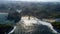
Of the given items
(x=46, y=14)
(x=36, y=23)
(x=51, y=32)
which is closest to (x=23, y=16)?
(x=36, y=23)

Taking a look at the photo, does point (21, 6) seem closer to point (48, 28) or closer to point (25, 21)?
point (25, 21)

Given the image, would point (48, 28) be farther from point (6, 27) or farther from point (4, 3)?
point (4, 3)

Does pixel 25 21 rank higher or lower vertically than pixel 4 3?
lower

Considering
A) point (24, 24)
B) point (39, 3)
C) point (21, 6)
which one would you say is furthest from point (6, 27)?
point (39, 3)

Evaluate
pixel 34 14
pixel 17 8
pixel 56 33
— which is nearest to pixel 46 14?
pixel 34 14

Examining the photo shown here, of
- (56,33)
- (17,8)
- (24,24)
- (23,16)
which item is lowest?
(56,33)

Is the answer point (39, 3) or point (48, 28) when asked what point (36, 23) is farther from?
point (39, 3)

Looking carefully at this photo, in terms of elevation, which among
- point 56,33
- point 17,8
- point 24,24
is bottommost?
point 56,33

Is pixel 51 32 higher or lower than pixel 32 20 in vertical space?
lower
